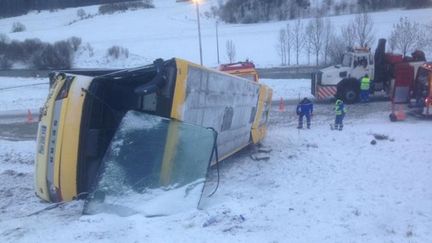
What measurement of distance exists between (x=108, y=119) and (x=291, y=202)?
10.9 feet

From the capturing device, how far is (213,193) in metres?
9.85

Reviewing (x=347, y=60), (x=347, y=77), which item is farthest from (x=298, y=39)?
(x=347, y=77)

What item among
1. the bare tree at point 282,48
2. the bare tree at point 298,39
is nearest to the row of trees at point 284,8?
the bare tree at point 298,39

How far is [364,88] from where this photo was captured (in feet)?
83.5

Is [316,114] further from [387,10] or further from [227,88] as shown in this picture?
[387,10]

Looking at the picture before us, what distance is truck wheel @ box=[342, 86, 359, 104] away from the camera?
84.9 ft

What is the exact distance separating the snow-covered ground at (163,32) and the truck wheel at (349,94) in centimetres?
3292

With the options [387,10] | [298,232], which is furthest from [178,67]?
[387,10]

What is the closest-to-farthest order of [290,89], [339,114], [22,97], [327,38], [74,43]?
[339,114] → [290,89] → [22,97] → [327,38] → [74,43]

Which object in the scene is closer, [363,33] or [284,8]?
[363,33]

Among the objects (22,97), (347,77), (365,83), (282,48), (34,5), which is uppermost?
(34,5)

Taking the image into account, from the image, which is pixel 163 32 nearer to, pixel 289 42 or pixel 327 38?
pixel 289 42

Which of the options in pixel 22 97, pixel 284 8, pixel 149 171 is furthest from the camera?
pixel 284 8

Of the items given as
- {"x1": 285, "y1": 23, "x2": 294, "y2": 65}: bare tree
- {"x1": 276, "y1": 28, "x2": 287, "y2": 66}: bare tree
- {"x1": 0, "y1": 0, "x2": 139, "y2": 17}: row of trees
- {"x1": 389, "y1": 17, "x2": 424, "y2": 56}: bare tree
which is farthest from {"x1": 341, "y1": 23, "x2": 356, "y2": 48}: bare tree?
{"x1": 0, "y1": 0, "x2": 139, "y2": 17}: row of trees
